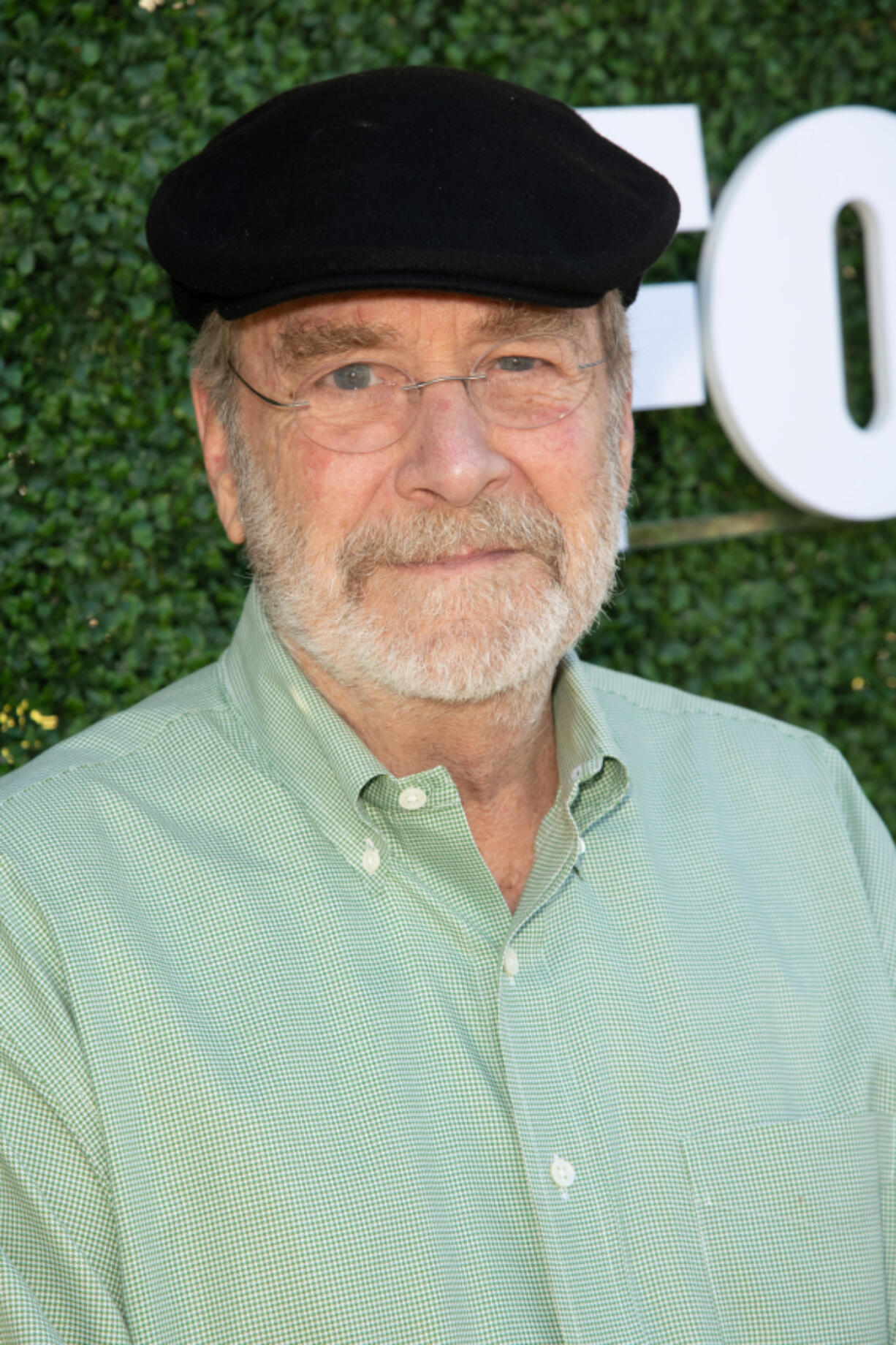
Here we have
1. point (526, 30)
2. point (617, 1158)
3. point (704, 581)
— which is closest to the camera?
point (617, 1158)

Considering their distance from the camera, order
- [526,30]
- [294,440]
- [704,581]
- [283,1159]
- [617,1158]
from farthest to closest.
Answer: [704,581], [526,30], [294,440], [617,1158], [283,1159]

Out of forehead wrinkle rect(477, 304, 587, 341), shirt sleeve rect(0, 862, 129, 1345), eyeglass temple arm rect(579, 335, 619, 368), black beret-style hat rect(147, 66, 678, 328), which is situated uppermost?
black beret-style hat rect(147, 66, 678, 328)

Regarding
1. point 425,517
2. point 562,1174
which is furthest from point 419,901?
point 425,517

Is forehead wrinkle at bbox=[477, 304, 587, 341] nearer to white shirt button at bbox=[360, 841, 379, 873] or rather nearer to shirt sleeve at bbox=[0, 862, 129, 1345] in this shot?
white shirt button at bbox=[360, 841, 379, 873]

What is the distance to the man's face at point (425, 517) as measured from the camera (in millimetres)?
1817

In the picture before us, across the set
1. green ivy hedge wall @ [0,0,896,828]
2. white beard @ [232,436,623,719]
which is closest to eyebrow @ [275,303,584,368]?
white beard @ [232,436,623,719]

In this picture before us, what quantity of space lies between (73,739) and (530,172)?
3.31 ft

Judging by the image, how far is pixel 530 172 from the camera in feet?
5.89

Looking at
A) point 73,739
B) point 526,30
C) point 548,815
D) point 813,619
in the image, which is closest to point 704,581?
point 813,619

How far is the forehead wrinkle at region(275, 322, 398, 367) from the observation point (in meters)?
1.82

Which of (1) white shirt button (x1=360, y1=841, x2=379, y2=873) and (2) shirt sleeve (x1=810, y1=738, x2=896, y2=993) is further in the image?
(2) shirt sleeve (x1=810, y1=738, x2=896, y2=993)

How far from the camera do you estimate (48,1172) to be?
152 centimetres

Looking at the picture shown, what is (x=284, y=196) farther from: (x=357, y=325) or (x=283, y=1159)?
(x=283, y=1159)

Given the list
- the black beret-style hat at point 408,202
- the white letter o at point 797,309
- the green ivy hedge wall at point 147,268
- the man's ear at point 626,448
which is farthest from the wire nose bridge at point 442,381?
the white letter o at point 797,309
